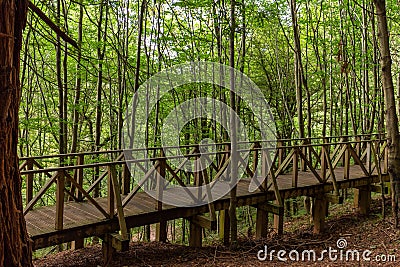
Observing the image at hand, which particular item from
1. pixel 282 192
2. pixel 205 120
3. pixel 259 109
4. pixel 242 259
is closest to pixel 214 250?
pixel 242 259

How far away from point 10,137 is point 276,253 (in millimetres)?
5147

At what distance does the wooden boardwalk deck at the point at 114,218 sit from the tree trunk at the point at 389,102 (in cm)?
213

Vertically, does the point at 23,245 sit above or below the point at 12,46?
below

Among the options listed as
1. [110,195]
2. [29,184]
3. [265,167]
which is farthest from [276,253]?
[29,184]

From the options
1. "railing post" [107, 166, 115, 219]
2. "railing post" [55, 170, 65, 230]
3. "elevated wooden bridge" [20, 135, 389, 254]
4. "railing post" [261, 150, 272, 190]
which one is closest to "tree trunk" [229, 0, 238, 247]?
"elevated wooden bridge" [20, 135, 389, 254]

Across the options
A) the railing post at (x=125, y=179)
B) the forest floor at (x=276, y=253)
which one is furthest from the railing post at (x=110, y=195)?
the railing post at (x=125, y=179)

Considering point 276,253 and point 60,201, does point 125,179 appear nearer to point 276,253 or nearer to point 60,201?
point 60,201

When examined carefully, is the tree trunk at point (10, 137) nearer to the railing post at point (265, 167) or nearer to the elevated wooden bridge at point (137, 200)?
the elevated wooden bridge at point (137, 200)

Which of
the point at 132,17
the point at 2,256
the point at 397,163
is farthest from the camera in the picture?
the point at 132,17

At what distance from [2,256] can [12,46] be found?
0.83m

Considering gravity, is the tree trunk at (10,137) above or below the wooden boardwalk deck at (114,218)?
above

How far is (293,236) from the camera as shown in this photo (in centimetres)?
708

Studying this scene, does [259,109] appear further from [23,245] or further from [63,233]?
[23,245]

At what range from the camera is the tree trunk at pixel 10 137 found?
134 cm
